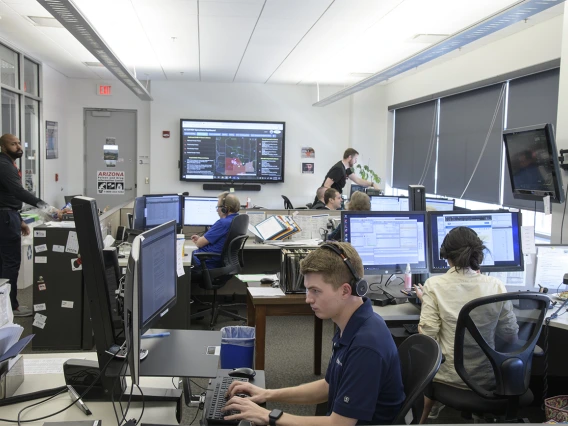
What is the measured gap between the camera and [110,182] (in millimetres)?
9797

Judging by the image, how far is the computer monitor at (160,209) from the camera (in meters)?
5.30

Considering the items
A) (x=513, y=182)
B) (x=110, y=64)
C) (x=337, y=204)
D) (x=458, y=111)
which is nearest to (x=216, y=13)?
(x=110, y=64)

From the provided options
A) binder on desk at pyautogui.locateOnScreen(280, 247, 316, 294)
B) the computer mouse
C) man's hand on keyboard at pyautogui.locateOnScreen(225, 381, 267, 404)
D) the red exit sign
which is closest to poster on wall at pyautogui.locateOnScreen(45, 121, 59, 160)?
the red exit sign

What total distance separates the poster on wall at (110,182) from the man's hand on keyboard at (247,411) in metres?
8.67

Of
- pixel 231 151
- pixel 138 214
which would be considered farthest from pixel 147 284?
pixel 231 151

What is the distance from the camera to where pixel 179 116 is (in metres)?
9.52

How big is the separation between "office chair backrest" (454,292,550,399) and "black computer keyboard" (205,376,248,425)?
1.04 metres

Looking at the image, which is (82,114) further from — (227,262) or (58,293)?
(58,293)

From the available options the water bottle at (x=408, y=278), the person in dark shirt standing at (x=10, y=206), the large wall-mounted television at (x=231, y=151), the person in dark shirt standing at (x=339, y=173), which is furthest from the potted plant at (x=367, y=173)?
the water bottle at (x=408, y=278)

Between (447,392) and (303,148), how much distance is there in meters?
7.60

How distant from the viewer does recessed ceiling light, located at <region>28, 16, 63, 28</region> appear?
5465 millimetres

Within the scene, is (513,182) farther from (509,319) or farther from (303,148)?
(303,148)

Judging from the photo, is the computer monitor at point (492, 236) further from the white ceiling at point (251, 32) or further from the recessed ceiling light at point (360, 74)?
the recessed ceiling light at point (360, 74)

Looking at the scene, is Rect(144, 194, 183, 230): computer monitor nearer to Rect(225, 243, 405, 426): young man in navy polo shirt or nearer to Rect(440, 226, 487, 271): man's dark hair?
Rect(440, 226, 487, 271): man's dark hair
